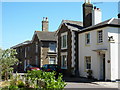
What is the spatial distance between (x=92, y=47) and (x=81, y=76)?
390 cm

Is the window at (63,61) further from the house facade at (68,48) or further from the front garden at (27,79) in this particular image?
the front garden at (27,79)

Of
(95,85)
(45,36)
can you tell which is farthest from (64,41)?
→ (95,85)

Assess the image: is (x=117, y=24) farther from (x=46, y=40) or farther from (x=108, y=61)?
(x=46, y=40)

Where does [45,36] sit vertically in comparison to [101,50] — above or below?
above

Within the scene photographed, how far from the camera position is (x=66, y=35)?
987 inches

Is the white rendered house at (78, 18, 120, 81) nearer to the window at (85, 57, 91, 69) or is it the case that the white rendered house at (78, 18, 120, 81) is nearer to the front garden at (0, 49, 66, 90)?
the window at (85, 57, 91, 69)

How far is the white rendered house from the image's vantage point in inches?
711

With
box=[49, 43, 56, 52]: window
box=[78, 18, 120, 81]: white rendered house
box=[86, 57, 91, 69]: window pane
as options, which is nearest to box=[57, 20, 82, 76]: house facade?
box=[78, 18, 120, 81]: white rendered house

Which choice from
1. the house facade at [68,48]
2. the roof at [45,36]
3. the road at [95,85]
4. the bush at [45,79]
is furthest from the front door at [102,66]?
the roof at [45,36]

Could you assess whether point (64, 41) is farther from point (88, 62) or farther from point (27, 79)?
point (27, 79)

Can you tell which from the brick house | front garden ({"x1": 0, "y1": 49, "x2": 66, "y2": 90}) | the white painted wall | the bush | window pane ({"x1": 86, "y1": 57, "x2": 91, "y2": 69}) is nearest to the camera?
the bush

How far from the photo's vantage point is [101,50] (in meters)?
18.6

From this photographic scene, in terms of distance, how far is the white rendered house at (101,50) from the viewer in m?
18.1

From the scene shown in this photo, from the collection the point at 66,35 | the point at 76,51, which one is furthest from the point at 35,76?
the point at 66,35
